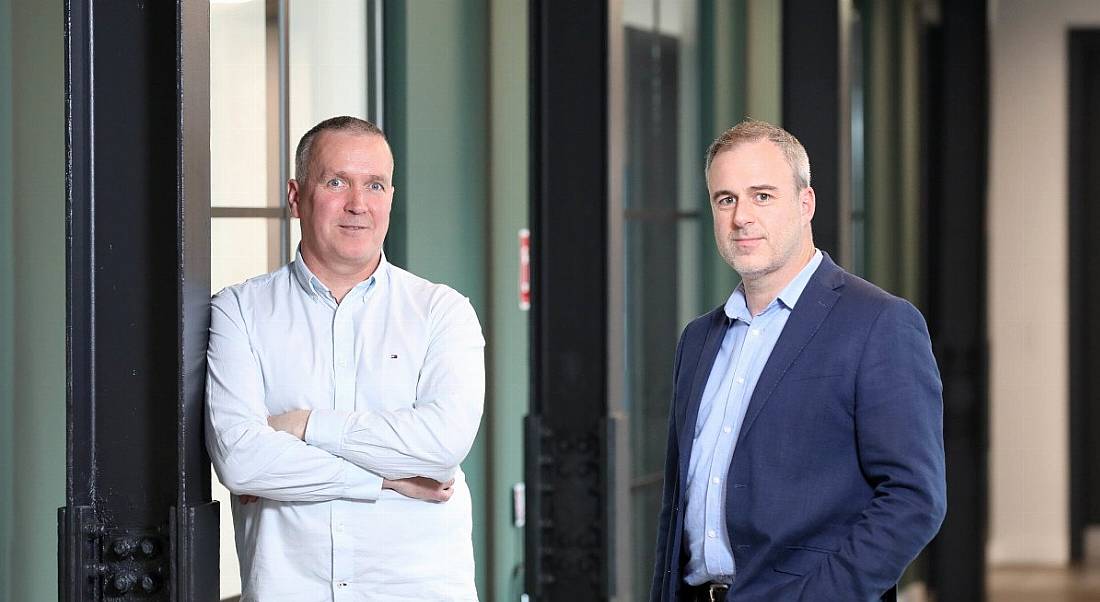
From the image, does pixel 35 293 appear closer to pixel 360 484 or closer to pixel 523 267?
pixel 360 484

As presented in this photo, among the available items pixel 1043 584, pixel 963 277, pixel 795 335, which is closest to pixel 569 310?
pixel 795 335

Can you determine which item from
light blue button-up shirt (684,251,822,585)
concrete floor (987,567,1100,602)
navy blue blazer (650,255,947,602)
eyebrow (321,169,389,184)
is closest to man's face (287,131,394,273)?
eyebrow (321,169,389,184)

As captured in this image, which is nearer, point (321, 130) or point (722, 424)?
point (722, 424)

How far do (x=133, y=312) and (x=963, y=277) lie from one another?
5.10 metres

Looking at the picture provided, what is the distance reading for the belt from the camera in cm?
210

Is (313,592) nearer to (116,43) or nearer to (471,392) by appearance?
(471,392)

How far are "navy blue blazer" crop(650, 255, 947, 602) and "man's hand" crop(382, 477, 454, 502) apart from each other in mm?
555

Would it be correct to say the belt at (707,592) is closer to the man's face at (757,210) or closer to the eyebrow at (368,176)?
the man's face at (757,210)

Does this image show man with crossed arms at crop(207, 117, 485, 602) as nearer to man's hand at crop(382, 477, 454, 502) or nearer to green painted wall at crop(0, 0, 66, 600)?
man's hand at crop(382, 477, 454, 502)

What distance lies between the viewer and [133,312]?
231 centimetres

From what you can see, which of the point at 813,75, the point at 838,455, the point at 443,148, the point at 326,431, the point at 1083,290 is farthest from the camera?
the point at 1083,290

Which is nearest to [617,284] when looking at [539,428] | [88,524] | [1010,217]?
[539,428]

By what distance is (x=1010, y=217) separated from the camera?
323 inches

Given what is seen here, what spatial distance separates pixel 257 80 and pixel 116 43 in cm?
95
